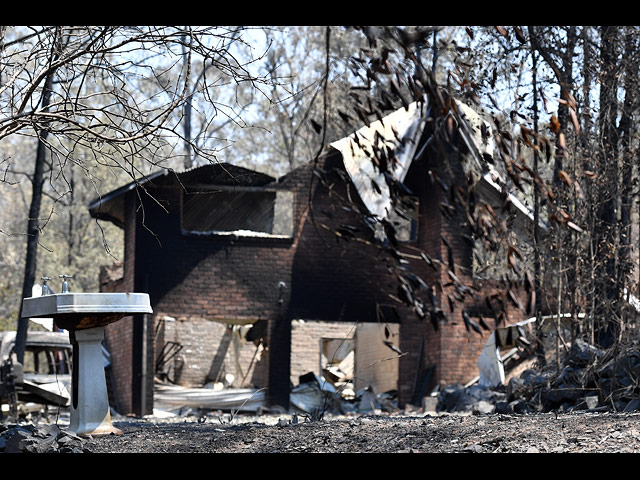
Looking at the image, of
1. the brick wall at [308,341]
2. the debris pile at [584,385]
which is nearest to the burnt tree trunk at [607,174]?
the debris pile at [584,385]

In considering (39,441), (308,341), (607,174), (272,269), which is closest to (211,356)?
(308,341)

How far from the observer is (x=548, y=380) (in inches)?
464

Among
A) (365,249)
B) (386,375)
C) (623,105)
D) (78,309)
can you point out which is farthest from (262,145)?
(78,309)

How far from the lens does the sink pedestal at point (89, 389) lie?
28.9ft

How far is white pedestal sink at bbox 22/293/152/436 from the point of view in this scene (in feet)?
28.5

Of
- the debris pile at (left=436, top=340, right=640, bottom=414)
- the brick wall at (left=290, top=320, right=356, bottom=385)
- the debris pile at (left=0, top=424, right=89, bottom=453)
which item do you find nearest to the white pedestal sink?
the debris pile at (left=0, top=424, right=89, bottom=453)

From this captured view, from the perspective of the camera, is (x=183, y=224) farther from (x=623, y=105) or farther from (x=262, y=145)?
(x=262, y=145)

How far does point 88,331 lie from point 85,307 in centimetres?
47

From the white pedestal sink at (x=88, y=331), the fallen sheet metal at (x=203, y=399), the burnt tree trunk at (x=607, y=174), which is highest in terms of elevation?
the burnt tree trunk at (x=607, y=174)

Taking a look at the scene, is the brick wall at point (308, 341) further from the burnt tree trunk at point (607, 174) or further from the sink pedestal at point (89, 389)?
the sink pedestal at point (89, 389)

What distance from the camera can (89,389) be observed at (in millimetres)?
8906

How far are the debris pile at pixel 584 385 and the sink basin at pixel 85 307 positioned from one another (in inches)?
199

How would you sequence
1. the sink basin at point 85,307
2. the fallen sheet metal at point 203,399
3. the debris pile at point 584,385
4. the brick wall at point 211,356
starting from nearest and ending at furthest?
the sink basin at point 85,307, the debris pile at point 584,385, the fallen sheet metal at point 203,399, the brick wall at point 211,356
